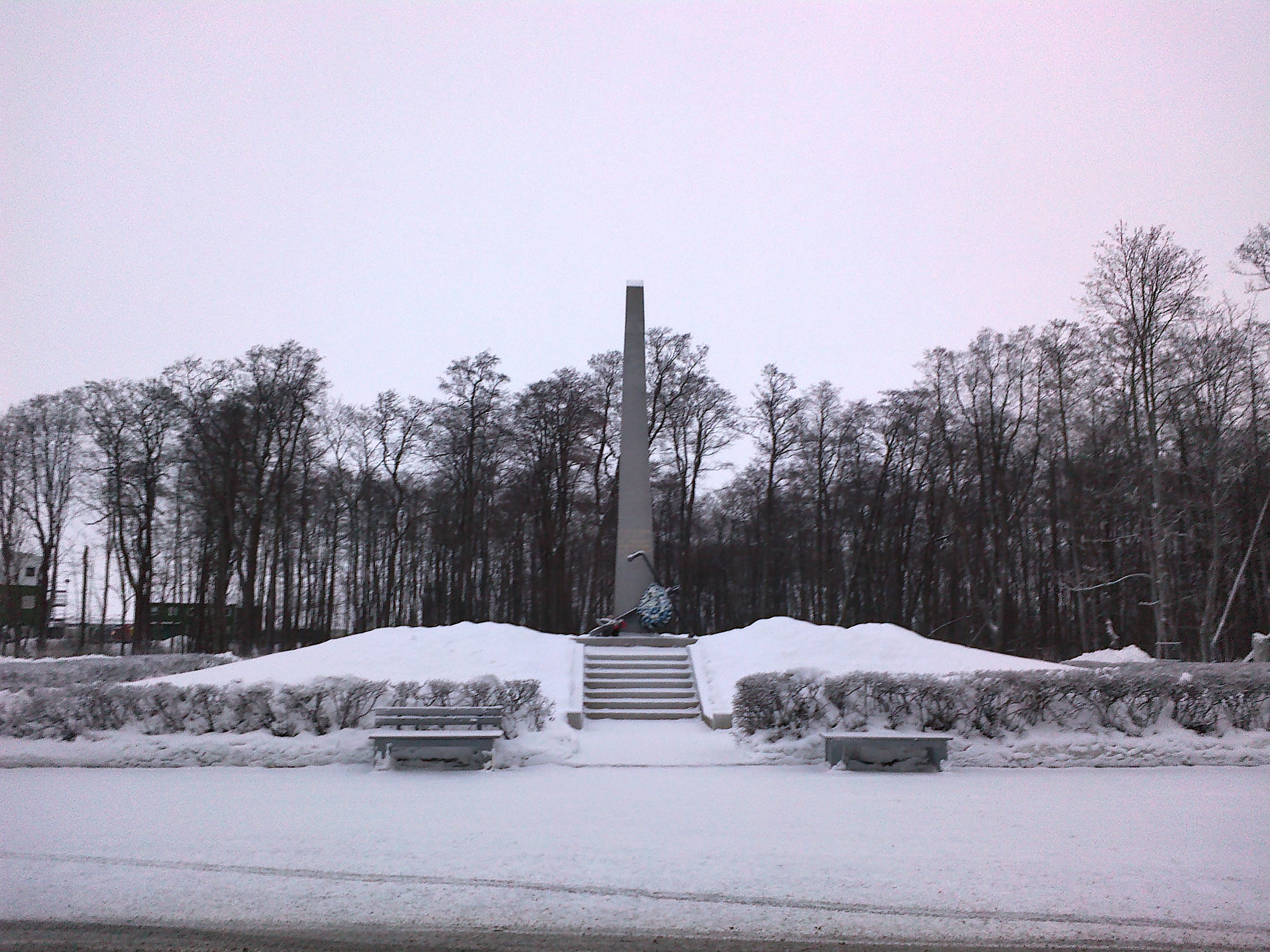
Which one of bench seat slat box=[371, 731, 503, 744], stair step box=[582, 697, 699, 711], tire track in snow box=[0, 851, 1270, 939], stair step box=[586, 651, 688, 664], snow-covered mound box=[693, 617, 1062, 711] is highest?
snow-covered mound box=[693, 617, 1062, 711]

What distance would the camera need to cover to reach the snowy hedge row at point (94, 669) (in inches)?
587

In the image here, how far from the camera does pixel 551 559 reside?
34469mm

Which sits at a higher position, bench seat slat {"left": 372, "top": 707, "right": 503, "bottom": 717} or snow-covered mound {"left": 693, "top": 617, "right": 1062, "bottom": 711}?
snow-covered mound {"left": 693, "top": 617, "right": 1062, "bottom": 711}

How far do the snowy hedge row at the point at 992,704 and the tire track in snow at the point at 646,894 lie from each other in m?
6.16

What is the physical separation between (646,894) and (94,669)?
15493 mm

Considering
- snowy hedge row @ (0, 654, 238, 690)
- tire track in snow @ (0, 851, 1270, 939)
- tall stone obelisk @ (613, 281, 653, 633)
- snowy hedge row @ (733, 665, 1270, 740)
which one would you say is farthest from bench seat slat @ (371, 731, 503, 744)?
tall stone obelisk @ (613, 281, 653, 633)

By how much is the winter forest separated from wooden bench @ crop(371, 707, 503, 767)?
2117cm

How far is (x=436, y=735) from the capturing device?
32.5 ft

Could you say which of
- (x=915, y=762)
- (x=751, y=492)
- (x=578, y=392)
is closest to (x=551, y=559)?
(x=578, y=392)

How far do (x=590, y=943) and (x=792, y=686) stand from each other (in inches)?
281

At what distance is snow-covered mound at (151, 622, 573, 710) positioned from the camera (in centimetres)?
1276

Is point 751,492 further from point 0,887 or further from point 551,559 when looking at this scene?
point 0,887

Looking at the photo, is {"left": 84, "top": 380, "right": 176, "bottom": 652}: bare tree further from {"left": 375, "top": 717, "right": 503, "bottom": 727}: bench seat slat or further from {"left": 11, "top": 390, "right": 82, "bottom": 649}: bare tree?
{"left": 375, "top": 717, "right": 503, "bottom": 727}: bench seat slat

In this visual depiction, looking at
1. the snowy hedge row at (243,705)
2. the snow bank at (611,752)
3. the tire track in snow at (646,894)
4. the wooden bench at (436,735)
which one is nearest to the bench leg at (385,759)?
the wooden bench at (436,735)
